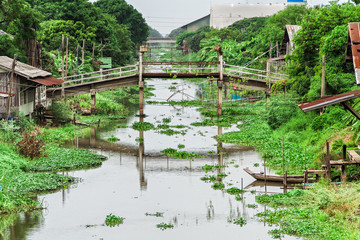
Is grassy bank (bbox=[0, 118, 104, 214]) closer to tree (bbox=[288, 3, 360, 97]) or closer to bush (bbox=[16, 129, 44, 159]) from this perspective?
bush (bbox=[16, 129, 44, 159])

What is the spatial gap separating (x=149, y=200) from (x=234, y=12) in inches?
4654

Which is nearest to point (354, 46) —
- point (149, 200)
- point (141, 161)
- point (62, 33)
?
point (149, 200)

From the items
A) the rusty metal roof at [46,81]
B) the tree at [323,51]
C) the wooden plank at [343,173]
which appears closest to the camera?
the wooden plank at [343,173]

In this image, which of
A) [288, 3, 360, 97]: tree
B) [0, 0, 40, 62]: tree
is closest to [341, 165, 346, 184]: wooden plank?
[288, 3, 360, 97]: tree

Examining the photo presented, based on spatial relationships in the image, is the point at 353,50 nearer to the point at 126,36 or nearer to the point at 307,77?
the point at 307,77

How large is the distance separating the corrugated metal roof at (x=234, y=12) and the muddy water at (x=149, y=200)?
101866mm

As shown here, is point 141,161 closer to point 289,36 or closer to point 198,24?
point 289,36

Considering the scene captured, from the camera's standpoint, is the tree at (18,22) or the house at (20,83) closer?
the house at (20,83)

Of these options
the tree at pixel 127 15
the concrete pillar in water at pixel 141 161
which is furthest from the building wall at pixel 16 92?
the tree at pixel 127 15

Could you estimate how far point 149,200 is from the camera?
27.3 metres

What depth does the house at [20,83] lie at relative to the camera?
128 ft

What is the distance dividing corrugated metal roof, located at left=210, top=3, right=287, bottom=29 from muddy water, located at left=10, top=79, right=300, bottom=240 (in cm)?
10187

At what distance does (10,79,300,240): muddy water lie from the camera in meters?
22.7

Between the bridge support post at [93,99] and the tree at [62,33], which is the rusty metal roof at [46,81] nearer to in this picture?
the bridge support post at [93,99]
